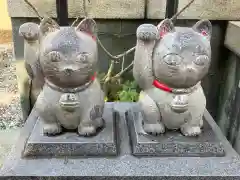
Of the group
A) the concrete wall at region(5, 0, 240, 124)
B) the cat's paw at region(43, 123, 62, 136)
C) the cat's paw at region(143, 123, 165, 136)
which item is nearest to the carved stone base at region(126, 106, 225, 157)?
the cat's paw at region(143, 123, 165, 136)

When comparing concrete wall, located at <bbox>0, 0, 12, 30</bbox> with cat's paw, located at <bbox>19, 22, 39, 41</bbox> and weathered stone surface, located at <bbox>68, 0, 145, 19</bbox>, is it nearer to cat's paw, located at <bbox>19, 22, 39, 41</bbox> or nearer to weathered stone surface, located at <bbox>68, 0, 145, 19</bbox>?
weathered stone surface, located at <bbox>68, 0, 145, 19</bbox>

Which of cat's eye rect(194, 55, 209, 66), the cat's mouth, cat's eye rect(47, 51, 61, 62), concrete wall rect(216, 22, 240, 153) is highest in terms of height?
cat's eye rect(47, 51, 61, 62)

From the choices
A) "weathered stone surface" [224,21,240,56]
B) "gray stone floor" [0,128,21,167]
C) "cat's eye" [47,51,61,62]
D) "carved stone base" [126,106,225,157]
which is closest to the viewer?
"cat's eye" [47,51,61,62]

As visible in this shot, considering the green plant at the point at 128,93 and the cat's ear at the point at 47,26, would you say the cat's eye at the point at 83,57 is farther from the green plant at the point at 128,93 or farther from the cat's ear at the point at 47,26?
the green plant at the point at 128,93

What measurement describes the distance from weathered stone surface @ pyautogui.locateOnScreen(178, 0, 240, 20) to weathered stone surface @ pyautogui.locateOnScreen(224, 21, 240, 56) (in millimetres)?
57

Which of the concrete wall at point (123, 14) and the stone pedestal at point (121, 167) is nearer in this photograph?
the stone pedestal at point (121, 167)

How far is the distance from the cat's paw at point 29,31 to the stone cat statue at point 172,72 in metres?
0.30

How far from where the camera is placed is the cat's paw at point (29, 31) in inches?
39.0

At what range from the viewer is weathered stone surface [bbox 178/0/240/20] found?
1.72 meters

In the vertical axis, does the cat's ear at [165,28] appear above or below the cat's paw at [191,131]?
above

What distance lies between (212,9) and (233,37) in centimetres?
18

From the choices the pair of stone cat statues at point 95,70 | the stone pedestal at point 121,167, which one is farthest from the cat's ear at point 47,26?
the stone pedestal at point 121,167

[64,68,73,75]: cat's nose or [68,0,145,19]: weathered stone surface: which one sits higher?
[68,0,145,19]: weathered stone surface

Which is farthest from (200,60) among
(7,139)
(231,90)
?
(7,139)
